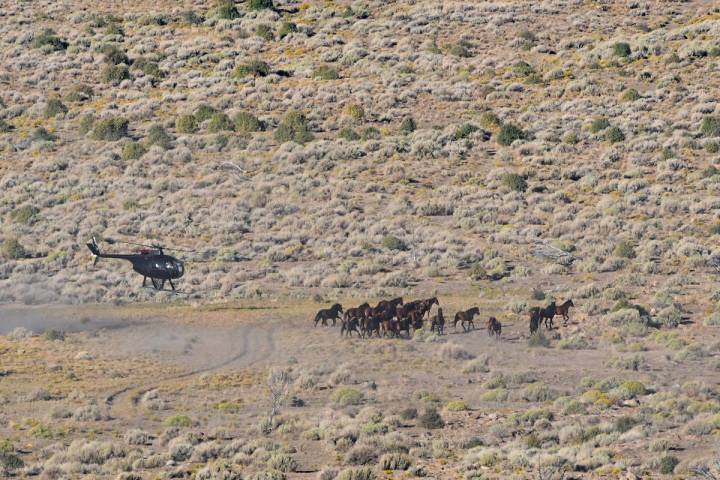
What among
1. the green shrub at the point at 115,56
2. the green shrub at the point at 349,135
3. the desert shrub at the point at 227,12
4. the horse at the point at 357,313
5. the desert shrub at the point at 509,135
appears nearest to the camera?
the horse at the point at 357,313

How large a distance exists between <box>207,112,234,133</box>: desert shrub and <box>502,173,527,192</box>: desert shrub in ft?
57.5

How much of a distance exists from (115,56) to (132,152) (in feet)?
55.8

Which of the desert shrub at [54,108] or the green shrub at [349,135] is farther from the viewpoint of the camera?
the desert shrub at [54,108]

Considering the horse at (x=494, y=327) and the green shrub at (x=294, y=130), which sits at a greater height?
the green shrub at (x=294, y=130)

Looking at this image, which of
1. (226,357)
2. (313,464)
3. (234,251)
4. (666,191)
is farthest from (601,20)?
(313,464)

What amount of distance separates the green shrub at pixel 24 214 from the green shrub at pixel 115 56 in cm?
2409

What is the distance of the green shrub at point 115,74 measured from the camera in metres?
85.1

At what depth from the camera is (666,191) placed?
64.4m

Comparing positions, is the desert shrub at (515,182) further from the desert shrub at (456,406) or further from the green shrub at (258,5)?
the green shrub at (258,5)

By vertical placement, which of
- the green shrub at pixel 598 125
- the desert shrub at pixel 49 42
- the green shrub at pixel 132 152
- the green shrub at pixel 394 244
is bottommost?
the green shrub at pixel 394 244

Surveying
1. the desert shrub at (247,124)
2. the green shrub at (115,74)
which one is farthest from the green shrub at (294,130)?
the green shrub at (115,74)

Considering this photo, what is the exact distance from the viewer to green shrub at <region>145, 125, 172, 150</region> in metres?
74.0

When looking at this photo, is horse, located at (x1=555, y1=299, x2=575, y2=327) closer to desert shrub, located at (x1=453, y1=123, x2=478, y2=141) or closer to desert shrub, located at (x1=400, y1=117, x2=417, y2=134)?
desert shrub, located at (x1=453, y1=123, x2=478, y2=141)

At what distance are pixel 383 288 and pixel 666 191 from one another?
18153 mm
